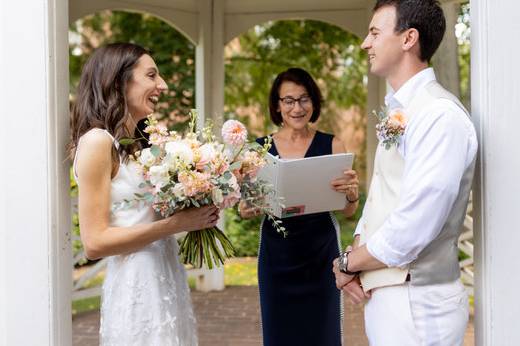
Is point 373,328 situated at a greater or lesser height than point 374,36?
lesser

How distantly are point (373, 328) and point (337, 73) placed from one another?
908cm

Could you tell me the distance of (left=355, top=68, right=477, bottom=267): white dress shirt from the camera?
203cm

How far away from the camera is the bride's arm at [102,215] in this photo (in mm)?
2385

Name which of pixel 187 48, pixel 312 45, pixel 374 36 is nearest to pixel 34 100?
pixel 374 36

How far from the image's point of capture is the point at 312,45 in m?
10.3

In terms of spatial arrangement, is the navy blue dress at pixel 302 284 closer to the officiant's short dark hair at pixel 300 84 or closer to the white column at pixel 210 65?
the officiant's short dark hair at pixel 300 84

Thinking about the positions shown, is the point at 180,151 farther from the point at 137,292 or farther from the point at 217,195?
the point at 137,292

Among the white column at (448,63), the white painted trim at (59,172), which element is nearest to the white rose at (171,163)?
the white painted trim at (59,172)

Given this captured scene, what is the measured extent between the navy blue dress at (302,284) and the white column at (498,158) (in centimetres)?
158

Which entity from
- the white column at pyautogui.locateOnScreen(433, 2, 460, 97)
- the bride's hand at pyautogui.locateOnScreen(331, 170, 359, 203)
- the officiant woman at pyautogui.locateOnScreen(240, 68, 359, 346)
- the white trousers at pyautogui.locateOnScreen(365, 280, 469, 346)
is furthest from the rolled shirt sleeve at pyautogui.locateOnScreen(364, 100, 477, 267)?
the white column at pyautogui.locateOnScreen(433, 2, 460, 97)

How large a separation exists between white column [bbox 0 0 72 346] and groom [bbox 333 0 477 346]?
3.84ft

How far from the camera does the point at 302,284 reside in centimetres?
380

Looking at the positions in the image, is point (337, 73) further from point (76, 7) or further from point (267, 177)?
point (267, 177)

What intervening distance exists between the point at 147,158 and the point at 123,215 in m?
0.33
